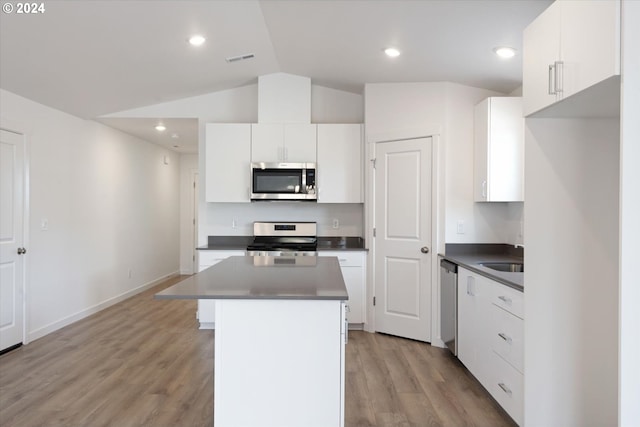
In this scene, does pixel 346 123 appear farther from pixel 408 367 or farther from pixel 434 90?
pixel 408 367

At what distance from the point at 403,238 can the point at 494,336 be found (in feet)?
5.16

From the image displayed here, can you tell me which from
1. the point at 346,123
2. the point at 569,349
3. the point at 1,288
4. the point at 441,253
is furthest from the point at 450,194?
the point at 1,288

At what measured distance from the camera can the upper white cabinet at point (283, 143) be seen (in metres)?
4.43

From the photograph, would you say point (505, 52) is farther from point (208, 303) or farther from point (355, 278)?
point (208, 303)

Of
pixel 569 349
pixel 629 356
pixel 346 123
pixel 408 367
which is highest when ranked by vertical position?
pixel 346 123

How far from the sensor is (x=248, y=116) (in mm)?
Result: 4805

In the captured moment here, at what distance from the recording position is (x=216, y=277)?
7.45 ft

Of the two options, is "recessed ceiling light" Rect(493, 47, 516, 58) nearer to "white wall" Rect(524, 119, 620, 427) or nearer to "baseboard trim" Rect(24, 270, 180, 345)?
"white wall" Rect(524, 119, 620, 427)

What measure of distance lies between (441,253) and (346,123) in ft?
6.16

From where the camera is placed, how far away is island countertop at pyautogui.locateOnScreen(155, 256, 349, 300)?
1817 millimetres

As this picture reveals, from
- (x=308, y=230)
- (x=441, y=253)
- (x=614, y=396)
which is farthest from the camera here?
(x=308, y=230)

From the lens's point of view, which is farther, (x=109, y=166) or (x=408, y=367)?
(x=109, y=166)

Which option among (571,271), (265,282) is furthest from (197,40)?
(571,271)

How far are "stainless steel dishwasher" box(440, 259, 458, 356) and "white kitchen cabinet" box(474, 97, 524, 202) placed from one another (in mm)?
696
